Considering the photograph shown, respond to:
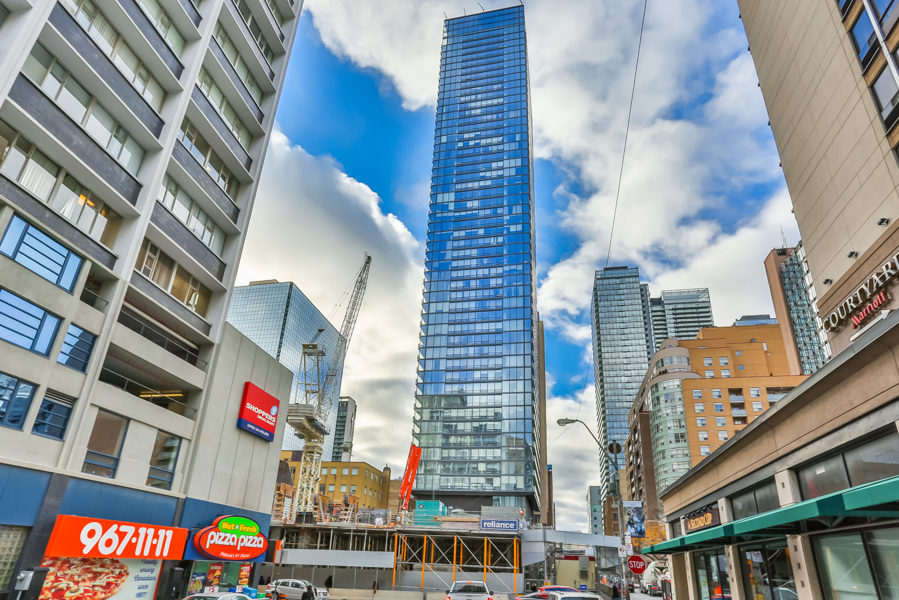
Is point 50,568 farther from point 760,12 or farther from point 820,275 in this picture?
point 760,12

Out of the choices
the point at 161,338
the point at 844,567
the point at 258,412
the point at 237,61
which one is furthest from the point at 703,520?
the point at 237,61

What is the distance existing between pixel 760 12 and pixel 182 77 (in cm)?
3559

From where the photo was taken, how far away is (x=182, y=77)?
28203 mm

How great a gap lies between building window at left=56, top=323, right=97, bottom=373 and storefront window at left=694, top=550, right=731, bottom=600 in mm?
26257

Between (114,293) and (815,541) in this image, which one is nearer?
(815,541)

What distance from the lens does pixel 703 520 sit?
23.5 m

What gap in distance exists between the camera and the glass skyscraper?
106 meters

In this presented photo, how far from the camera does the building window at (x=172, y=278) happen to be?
26.6 m

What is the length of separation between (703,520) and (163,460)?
2464 centimetres

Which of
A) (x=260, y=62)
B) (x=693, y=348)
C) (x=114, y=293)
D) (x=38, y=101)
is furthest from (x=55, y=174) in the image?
(x=693, y=348)

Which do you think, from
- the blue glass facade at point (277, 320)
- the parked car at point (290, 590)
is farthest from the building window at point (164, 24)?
the blue glass facade at point (277, 320)

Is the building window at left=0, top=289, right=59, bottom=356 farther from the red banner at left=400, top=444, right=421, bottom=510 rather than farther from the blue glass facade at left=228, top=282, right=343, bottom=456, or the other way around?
the blue glass facade at left=228, top=282, right=343, bottom=456

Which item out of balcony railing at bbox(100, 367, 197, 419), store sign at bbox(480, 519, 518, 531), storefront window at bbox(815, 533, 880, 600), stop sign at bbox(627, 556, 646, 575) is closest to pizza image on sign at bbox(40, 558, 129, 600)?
balcony railing at bbox(100, 367, 197, 419)

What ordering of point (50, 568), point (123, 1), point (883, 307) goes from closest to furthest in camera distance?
point (50, 568) → point (883, 307) → point (123, 1)
